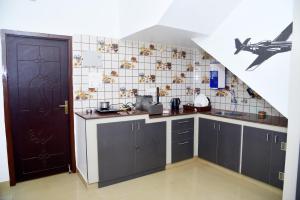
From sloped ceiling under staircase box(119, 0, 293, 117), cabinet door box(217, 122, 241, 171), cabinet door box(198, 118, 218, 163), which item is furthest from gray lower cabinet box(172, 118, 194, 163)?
sloped ceiling under staircase box(119, 0, 293, 117)

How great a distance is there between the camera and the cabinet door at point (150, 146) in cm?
276

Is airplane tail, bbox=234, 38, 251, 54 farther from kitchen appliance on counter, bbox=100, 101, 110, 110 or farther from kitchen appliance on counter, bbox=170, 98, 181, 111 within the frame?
kitchen appliance on counter, bbox=100, 101, 110, 110

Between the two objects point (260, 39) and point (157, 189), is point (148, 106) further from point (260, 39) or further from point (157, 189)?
point (260, 39)

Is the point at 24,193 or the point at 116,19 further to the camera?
the point at 116,19

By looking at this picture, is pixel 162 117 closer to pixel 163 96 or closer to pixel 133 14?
pixel 163 96

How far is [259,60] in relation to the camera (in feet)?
7.38

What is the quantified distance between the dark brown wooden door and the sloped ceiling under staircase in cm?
115

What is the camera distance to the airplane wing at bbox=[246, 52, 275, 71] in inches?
85.2

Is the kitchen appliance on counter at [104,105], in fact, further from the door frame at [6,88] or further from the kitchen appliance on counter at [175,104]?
the kitchen appliance on counter at [175,104]

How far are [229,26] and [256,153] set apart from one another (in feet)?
5.43

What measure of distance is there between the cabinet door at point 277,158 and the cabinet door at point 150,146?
1387 millimetres

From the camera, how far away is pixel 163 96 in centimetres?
364

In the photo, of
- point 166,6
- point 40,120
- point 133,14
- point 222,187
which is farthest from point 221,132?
point 40,120

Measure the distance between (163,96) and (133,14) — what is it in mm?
1509
